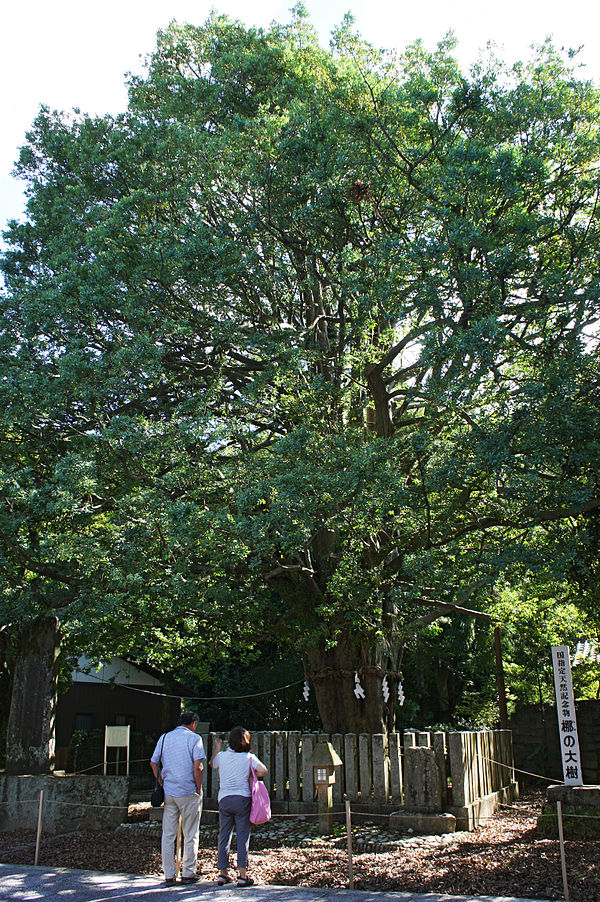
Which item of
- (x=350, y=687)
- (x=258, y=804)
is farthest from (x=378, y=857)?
(x=350, y=687)

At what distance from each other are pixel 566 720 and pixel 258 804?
566 centimetres

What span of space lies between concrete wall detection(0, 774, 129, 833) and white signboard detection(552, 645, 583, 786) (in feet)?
22.7

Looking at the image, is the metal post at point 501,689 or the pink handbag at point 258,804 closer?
the pink handbag at point 258,804

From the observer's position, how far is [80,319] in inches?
471

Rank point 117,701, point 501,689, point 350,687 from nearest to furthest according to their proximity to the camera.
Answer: point 350,687 → point 501,689 → point 117,701

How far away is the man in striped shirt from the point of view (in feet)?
23.6

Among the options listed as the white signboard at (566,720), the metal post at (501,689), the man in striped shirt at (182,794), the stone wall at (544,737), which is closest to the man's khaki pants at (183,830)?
the man in striped shirt at (182,794)

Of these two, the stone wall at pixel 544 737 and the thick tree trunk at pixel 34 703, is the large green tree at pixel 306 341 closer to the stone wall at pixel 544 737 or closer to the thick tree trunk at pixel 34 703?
the thick tree trunk at pixel 34 703

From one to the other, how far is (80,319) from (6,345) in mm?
1667

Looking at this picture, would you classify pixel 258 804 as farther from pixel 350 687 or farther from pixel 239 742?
pixel 350 687

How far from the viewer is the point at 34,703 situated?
12992 millimetres

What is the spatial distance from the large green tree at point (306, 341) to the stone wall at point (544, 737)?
5.25m

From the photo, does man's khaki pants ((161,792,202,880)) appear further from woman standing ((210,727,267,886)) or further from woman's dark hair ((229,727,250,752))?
woman's dark hair ((229,727,250,752))

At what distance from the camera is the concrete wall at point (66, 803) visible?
1128 cm
